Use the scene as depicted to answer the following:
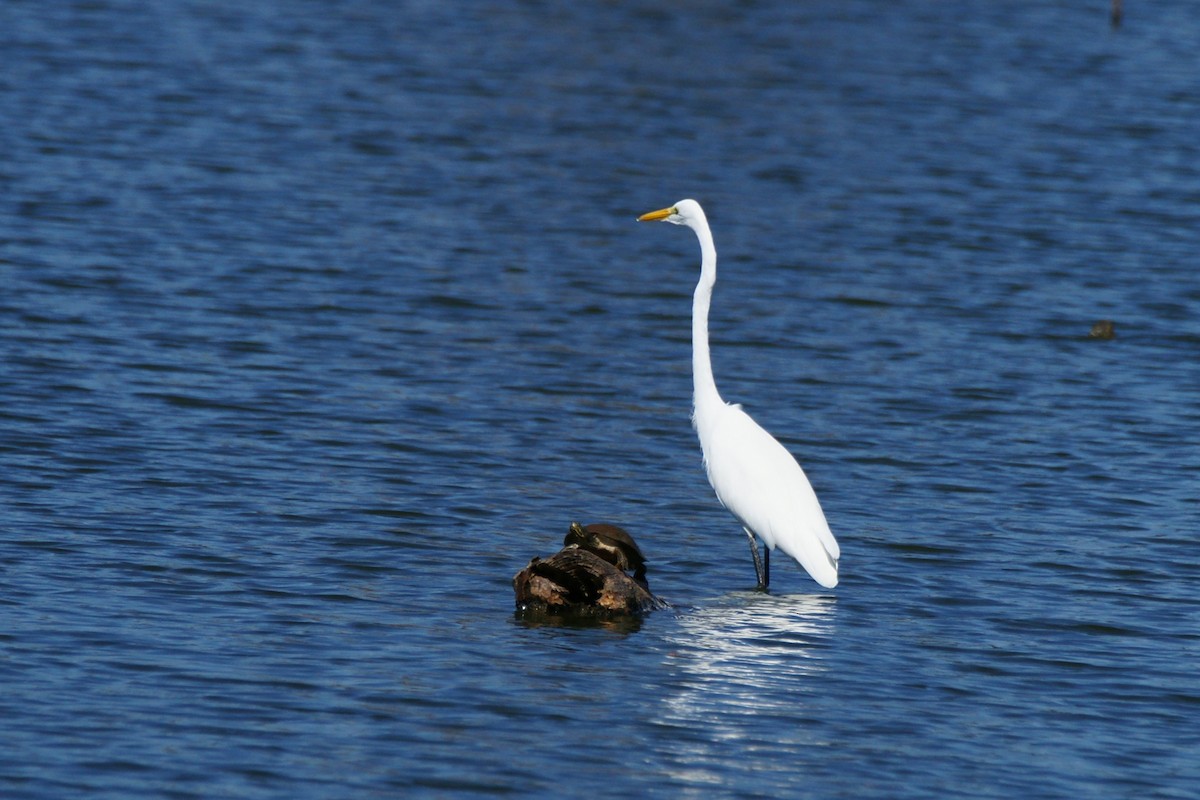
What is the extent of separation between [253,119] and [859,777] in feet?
62.1

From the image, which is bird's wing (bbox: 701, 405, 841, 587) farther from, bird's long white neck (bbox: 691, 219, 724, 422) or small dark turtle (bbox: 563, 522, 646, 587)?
small dark turtle (bbox: 563, 522, 646, 587)

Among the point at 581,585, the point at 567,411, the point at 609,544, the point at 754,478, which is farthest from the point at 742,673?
the point at 567,411

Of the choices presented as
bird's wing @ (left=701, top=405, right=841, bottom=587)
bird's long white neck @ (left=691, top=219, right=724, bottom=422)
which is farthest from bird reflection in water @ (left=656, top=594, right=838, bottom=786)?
bird's long white neck @ (left=691, top=219, right=724, bottom=422)

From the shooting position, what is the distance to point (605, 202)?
22516 millimetres

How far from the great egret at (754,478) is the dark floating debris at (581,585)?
99 centimetres

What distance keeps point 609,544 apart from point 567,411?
467cm

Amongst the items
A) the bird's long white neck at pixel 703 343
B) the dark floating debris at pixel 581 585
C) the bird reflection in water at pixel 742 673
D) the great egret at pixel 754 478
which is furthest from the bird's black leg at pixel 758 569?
the bird's long white neck at pixel 703 343

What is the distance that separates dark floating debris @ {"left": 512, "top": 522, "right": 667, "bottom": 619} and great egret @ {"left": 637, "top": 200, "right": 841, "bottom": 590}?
3.25 ft

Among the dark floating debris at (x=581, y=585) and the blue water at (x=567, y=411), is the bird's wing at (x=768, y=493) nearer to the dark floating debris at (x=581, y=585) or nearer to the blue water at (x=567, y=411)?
the blue water at (x=567, y=411)

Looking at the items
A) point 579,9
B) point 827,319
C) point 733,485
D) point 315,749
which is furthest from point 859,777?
point 579,9

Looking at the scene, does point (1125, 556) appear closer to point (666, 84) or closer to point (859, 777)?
point (859, 777)

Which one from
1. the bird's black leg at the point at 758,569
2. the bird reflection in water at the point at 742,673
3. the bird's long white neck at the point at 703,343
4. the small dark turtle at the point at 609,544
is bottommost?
the bird reflection in water at the point at 742,673

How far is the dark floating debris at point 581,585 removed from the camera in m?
9.67

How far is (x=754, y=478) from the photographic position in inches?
425
